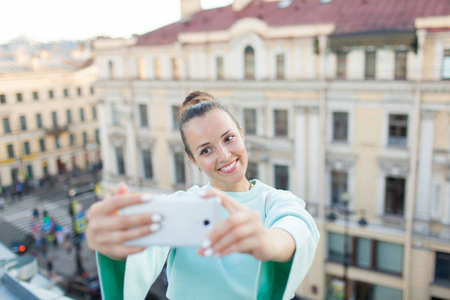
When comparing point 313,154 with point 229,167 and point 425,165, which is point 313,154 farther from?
point 229,167

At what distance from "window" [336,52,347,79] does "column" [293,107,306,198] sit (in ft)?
5.32

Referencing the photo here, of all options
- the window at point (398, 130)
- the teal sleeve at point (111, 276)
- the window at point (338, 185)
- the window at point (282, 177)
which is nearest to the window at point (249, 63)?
the window at point (282, 177)

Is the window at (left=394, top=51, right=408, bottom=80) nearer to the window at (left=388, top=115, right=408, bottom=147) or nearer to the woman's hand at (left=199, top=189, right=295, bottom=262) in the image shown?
the window at (left=388, top=115, right=408, bottom=147)

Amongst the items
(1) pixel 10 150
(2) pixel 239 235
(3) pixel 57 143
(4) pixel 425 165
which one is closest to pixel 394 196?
(4) pixel 425 165

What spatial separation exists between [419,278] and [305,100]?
6.67 meters

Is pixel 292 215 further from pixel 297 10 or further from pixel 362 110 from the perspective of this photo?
pixel 297 10

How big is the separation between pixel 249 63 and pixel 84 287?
9.84m

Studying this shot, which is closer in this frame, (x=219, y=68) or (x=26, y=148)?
(x=219, y=68)

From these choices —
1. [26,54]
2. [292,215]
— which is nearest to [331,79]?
[292,215]

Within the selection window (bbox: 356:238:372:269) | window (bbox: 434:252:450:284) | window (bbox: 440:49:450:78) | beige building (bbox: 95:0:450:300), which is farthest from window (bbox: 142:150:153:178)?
window (bbox: 440:49:450:78)

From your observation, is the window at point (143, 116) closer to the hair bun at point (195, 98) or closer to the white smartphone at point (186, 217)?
the hair bun at point (195, 98)

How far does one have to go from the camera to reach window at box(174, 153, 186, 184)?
1747 cm

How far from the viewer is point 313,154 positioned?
558 inches

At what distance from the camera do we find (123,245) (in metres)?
1.31
